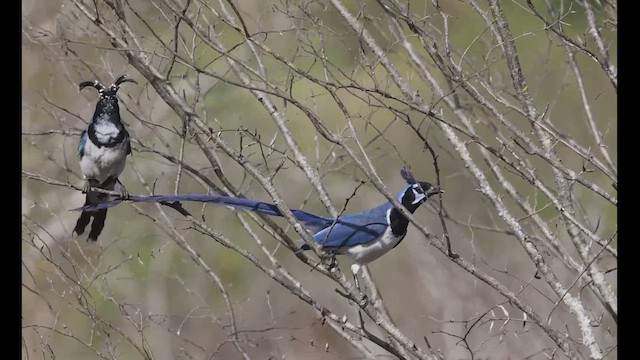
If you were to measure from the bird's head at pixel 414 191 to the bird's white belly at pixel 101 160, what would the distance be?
1113mm

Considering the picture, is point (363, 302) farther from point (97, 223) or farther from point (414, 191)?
point (97, 223)

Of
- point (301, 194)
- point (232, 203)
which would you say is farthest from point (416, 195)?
point (301, 194)

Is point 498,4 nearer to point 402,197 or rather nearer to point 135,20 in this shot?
point 402,197

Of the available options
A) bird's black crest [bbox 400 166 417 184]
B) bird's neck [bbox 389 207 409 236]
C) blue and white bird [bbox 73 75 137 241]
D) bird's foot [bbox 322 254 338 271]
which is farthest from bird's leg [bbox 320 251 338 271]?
blue and white bird [bbox 73 75 137 241]

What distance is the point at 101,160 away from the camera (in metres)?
3.44

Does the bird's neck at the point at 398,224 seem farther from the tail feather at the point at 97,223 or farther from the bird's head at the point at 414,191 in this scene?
the tail feather at the point at 97,223

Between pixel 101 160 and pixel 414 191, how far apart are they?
1.21m

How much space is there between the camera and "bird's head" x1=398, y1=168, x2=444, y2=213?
2977mm

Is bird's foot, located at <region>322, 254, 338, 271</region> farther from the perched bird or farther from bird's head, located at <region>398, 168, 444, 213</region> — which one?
bird's head, located at <region>398, 168, 444, 213</region>

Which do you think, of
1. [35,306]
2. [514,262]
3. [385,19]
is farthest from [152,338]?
[385,19]

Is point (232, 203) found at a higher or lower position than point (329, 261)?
higher

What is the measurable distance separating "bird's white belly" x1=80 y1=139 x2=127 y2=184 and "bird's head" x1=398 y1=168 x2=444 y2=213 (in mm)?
1113
